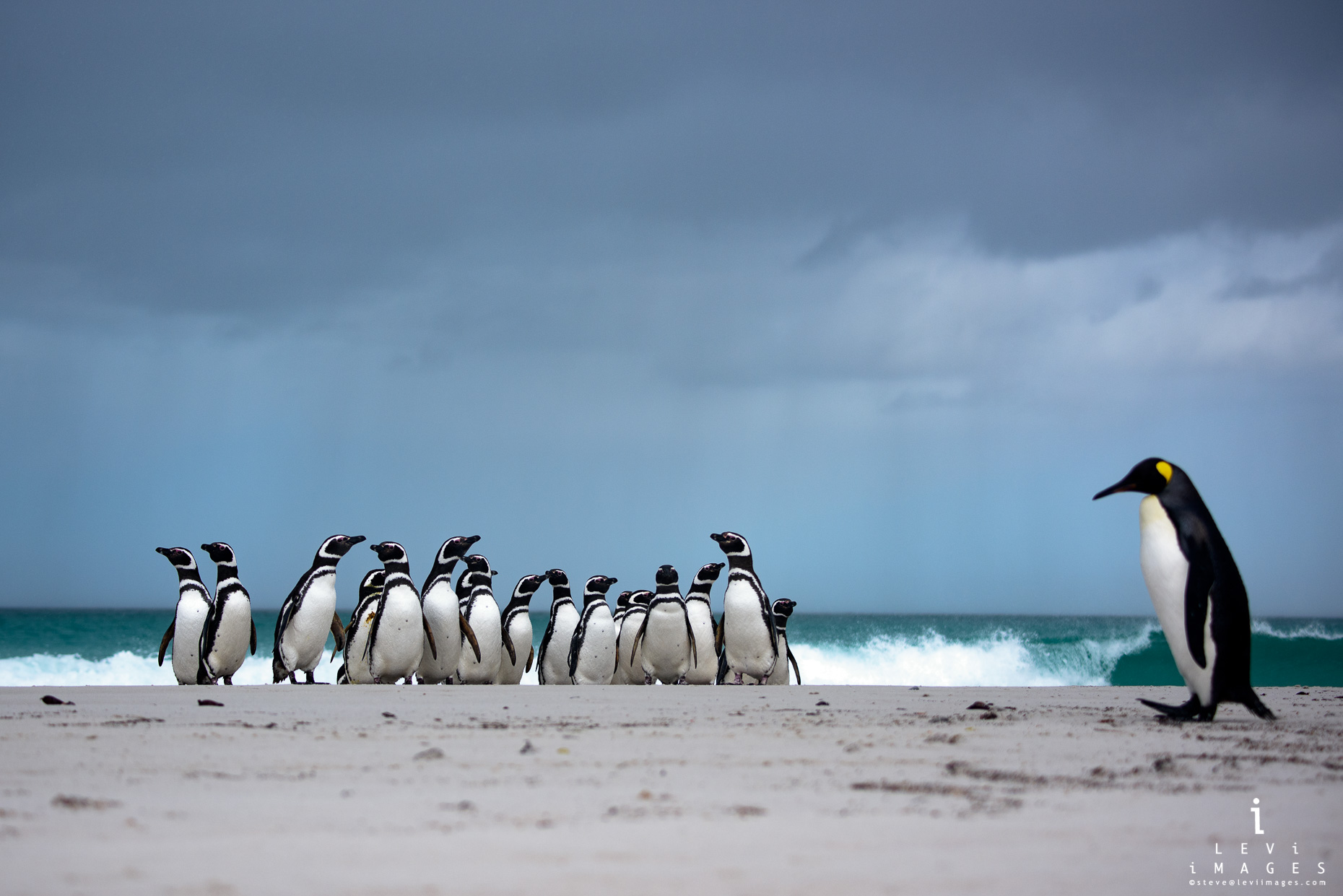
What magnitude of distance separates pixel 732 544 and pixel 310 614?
4020mm

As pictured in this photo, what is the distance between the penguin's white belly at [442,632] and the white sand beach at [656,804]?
4631 mm

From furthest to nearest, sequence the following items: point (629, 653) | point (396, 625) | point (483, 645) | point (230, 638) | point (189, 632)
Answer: point (629, 653), point (483, 645), point (189, 632), point (230, 638), point (396, 625)

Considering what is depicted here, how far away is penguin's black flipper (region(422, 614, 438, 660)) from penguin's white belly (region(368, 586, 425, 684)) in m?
0.09

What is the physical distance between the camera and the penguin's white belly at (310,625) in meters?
9.83

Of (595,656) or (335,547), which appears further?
(595,656)

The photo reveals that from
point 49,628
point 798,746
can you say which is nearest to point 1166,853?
point 798,746

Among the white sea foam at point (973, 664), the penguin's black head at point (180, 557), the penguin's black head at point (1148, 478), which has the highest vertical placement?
the penguin's black head at point (1148, 478)

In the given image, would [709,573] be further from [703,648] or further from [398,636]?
[398,636]

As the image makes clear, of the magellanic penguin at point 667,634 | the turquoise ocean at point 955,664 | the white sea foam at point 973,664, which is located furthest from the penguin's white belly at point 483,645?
the white sea foam at point 973,664

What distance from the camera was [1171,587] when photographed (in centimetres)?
573

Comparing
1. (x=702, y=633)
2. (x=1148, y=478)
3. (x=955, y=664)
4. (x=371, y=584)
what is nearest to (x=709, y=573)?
(x=702, y=633)

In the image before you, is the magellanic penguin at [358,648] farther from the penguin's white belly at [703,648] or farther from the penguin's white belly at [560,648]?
the penguin's white belly at [703,648]

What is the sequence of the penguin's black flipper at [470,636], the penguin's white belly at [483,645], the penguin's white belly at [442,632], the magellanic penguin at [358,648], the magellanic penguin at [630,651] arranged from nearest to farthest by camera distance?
the magellanic penguin at [358,648]
the penguin's white belly at [442,632]
the penguin's black flipper at [470,636]
the penguin's white belly at [483,645]
the magellanic penguin at [630,651]

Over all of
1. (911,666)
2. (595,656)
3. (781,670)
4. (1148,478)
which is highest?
(1148,478)
